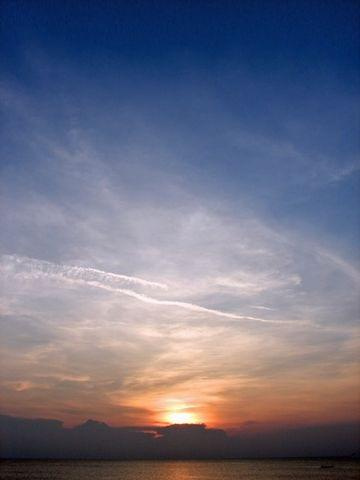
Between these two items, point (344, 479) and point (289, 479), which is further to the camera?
point (289, 479)

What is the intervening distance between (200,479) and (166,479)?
37.2 feet

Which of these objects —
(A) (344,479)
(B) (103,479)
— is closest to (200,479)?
(B) (103,479)

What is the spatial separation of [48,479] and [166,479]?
119 feet

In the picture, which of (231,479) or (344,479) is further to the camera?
(231,479)

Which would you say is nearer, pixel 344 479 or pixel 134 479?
pixel 344 479

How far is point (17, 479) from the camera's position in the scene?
13362 cm

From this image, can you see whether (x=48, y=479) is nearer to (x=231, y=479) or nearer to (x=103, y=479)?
(x=103, y=479)

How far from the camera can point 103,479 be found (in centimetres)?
13538

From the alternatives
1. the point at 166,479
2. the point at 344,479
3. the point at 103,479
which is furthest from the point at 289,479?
the point at 103,479

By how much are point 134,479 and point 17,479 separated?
35.1 metres

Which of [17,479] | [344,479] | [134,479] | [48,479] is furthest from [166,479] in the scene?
[344,479]

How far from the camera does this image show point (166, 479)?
14338 centimetres

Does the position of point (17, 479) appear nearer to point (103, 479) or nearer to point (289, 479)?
point (103, 479)

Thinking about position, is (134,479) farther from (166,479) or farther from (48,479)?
(48,479)
